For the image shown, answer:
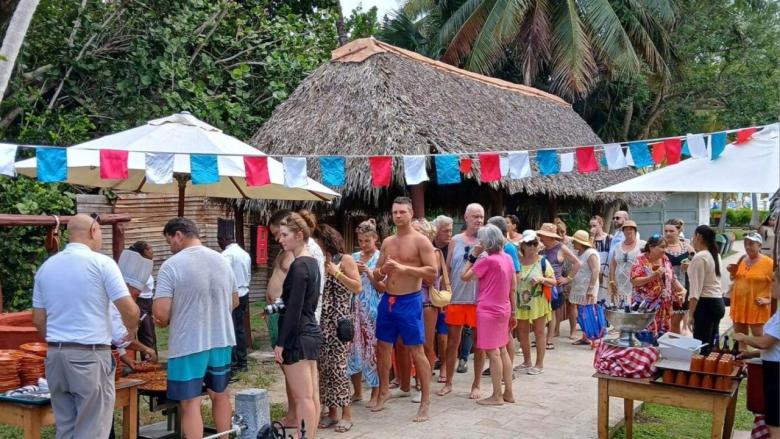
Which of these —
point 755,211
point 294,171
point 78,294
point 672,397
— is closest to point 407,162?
point 294,171

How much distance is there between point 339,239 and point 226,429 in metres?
1.79

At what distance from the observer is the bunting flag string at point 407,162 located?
600 cm

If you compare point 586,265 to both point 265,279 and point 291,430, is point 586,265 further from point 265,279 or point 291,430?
point 265,279

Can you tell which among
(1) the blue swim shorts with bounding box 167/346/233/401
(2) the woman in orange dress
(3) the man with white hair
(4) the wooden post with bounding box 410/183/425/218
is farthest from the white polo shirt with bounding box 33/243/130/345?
(2) the woman in orange dress

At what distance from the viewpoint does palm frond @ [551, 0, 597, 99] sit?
19125 millimetres

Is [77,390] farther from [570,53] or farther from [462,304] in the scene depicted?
[570,53]

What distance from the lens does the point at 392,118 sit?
9961 millimetres

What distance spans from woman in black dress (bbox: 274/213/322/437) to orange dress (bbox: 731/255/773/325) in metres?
5.03

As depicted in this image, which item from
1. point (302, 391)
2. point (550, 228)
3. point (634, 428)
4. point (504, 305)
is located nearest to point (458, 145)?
point (550, 228)

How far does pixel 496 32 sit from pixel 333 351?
1535 cm

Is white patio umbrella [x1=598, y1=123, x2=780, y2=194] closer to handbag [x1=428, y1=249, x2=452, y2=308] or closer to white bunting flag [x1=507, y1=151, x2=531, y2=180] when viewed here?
white bunting flag [x1=507, y1=151, x2=531, y2=180]

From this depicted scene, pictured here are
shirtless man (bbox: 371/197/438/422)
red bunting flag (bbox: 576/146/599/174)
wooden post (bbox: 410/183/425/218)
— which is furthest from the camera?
wooden post (bbox: 410/183/425/218)

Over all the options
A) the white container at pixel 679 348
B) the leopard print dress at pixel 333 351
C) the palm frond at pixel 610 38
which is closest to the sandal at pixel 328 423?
the leopard print dress at pixel 333 351

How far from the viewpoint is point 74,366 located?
Answer: 14.0ft
